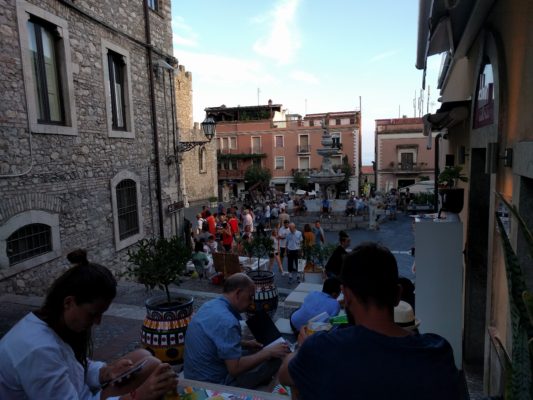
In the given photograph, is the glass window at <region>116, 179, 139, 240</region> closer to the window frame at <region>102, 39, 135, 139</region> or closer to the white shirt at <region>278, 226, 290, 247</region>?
the window frame at <region>102, 39, 135, 139</region>

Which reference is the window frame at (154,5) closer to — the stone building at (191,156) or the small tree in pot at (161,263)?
the small tree in pot at (161,263)

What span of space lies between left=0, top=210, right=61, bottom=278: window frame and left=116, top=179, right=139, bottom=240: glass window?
6.99ft

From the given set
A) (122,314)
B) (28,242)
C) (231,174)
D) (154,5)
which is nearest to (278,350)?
(122,314)

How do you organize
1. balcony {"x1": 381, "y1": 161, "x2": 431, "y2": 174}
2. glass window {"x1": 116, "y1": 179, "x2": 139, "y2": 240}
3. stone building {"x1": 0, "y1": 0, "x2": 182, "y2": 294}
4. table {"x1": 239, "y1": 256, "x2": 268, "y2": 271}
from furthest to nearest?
balcony {"x1": 381, "y1": 161, "x2": 431, "y2": 174}
table {"x1": 239, "y1": 256, "x2": 268, "y2": 271}
glass window {"x1": 116, "y1": 179, "x2": 139, "y2": 240}
stone building {"x1": 0, "y1": 0, "x2": 182, "y2": 294}

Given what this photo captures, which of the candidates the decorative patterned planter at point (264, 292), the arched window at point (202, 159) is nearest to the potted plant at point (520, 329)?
the decorative patterned planter at point (264, 292)

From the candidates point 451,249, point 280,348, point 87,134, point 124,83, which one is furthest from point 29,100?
point 451,249

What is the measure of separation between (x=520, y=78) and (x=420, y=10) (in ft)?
7.88

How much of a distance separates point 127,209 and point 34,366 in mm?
8210

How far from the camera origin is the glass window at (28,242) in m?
6.12

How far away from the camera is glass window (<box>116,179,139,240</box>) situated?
359 inches

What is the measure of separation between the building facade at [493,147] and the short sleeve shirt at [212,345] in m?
1.79

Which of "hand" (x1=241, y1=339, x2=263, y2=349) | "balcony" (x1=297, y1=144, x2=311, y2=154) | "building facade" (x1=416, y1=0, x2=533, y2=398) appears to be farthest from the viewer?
"balcony" (x1=297, y1=144, x2=311, y2=154)

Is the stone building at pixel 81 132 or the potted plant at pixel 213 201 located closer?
the stone building at pixel 81 132

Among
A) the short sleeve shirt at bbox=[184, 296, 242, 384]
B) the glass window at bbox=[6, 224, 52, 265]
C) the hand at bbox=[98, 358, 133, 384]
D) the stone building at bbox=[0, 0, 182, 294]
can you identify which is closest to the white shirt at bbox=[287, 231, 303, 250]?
the stone building at bbox=[0, 0, 182, 294]
